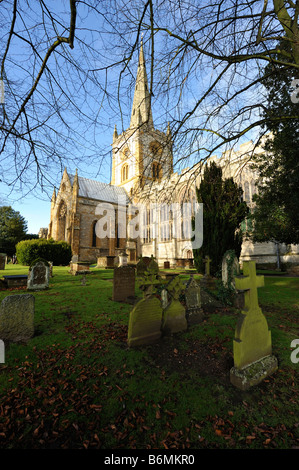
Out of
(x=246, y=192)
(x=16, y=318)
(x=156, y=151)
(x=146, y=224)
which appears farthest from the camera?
(x=146, y=224)

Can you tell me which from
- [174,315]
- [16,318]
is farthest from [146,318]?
[16,318]

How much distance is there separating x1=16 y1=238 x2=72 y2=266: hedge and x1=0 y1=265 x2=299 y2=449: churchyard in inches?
663

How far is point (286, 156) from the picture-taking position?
671 cm

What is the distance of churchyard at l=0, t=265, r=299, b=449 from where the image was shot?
1.85m

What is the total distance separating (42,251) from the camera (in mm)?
18734

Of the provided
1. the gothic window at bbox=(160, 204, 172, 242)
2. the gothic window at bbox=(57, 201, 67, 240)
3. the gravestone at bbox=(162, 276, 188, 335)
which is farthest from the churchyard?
the gothic window at bbox=(57, 201, 67, 240)

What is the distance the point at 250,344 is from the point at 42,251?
1988 centimetres

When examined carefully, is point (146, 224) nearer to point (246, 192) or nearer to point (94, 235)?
point (94, 235)

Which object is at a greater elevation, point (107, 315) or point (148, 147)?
point (148, 147)

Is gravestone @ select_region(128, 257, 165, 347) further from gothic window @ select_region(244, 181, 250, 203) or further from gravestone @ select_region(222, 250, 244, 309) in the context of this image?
gothic window @ select_region(244, 181, 250, 203)

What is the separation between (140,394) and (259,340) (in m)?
1.78

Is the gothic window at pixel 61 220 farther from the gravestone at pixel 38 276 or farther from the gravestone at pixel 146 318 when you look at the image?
the gravestone at pixel 146 318
